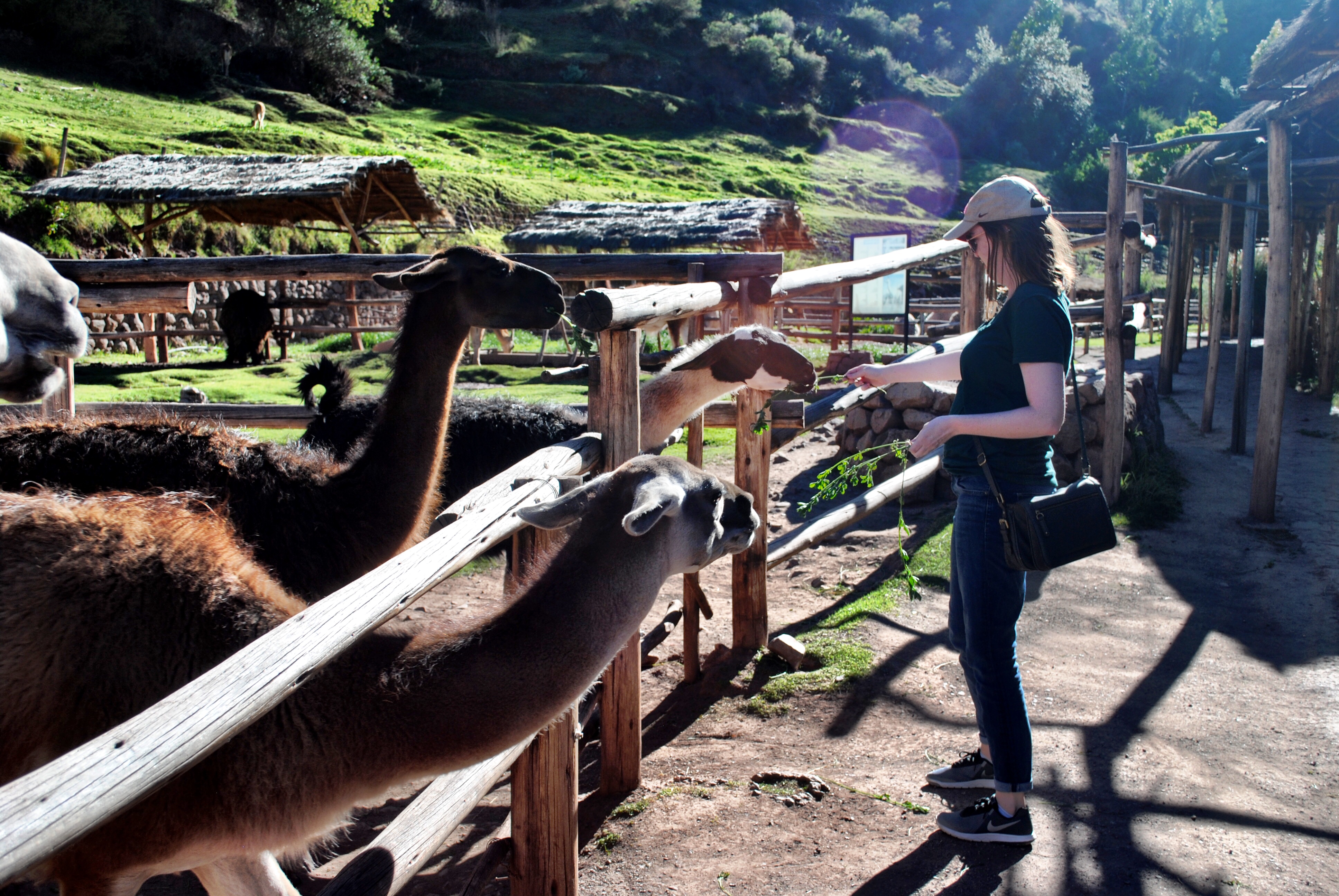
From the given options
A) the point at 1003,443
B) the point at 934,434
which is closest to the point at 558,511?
the point at 934,434

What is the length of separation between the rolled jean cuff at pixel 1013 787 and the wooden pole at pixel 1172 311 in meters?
13.1

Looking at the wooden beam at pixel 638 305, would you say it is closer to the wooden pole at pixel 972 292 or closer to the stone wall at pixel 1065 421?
the wooden pole at pixel 972 292

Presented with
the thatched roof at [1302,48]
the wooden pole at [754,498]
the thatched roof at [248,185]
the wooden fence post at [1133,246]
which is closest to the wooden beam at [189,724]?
the wooden pole at [754,498]

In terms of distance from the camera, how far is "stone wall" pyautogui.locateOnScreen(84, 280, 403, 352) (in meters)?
18.0

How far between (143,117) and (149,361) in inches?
979

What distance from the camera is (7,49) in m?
37.5

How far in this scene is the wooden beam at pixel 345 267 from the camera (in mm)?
4945

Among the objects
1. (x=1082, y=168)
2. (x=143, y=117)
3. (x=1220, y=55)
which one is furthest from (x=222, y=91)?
(x=1220, y=55)

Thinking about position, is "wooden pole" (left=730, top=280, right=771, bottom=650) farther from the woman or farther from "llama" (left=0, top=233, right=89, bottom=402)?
"llama" (left=0, top=233, right=89, bottom=402)

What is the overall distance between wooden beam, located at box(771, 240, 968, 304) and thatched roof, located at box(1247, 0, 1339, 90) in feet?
20.0

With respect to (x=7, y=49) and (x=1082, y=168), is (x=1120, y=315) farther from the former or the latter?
(x=1082, y=168)

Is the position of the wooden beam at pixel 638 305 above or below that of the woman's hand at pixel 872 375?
above

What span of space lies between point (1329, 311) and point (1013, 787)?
1338 cm

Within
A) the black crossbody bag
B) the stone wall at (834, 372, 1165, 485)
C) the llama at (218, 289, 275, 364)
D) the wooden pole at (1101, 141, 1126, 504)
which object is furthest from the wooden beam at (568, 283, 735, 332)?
the llama at (218, 289, 275, 364)
